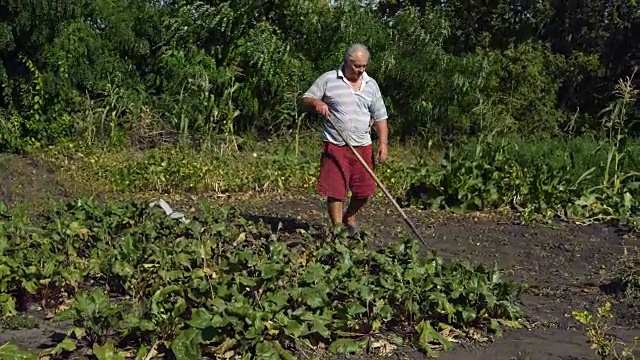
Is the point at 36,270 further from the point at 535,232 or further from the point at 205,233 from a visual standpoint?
the point at 535,232

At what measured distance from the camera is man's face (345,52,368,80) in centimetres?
647

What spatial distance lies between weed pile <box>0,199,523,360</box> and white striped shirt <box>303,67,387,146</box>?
2.98 feet

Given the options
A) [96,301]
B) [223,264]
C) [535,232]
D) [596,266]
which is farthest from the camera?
[535,232]

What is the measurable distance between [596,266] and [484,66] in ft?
22.0

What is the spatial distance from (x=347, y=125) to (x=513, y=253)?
1559mm

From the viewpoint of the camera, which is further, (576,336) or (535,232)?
(535,232)

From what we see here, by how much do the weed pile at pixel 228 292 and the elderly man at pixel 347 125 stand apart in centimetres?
67

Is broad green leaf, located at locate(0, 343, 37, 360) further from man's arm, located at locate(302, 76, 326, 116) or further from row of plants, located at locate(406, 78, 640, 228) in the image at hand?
row of plants, located at locate(406, 78, 640, 228)

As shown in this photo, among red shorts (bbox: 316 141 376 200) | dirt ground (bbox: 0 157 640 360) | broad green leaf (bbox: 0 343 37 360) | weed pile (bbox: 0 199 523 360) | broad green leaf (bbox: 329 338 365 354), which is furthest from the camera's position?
red shorts (bbox: 316 141 376 200)

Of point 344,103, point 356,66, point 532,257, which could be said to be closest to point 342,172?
point 344,103

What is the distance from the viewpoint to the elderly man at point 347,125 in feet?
21.9

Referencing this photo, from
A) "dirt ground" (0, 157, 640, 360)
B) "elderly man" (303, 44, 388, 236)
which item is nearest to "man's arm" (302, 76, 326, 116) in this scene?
"elderly man" (303, 44, 388, 236)

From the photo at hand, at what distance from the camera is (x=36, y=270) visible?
16.5 ft

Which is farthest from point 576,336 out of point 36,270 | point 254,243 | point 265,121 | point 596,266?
point 265,121
